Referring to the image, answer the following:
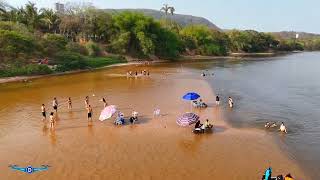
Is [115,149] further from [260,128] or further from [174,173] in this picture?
[260,128]

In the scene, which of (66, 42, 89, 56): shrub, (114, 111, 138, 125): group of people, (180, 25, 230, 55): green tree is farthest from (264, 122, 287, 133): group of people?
(180, 25, 230, 55): green tree

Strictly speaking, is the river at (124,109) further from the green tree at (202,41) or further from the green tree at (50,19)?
the green tree at (202,41)

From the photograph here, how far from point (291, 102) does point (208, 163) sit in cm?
2311

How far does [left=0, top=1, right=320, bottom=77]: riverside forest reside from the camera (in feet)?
207

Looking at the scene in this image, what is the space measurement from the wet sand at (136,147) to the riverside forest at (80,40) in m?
28.1

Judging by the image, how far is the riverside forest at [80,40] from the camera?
207 ft

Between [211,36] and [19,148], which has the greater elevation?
[211,36]

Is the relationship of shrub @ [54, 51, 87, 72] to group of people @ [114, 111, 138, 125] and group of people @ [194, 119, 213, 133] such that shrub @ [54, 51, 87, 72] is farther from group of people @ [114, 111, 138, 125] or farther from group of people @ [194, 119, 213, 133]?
group of people @ [194, 119, 213, 133]

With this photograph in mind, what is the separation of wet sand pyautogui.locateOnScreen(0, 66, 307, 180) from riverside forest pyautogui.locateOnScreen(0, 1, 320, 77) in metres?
28.1

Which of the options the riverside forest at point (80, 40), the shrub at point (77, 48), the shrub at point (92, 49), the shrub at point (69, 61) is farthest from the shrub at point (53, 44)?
the shrub at point (92, 49)

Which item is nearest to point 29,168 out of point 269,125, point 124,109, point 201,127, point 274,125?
point 201,127

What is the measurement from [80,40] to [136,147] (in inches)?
3074

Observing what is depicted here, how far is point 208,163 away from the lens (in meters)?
20.4

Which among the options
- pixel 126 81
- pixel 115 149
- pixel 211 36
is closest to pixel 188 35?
pixel 211 36
